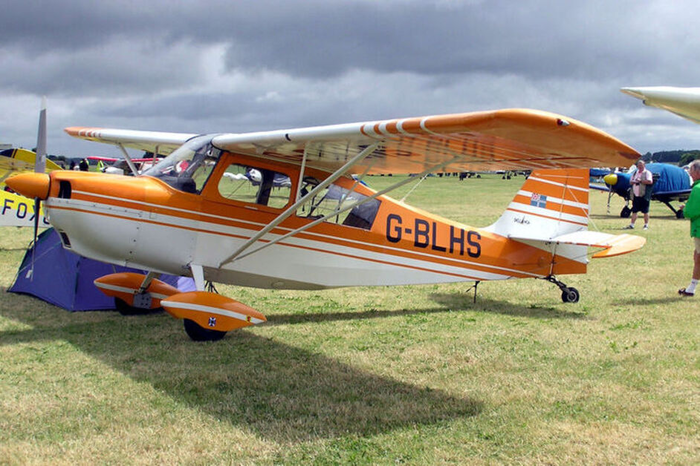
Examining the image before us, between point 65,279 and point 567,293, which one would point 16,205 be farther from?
point 567,293

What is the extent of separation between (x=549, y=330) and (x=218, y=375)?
3.81 metres

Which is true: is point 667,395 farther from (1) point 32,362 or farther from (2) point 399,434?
(1) point 32,362

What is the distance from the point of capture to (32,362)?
5.58 metres

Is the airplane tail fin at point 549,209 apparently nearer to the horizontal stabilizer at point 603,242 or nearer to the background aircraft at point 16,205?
the horizontal stabilizer at point 603,242

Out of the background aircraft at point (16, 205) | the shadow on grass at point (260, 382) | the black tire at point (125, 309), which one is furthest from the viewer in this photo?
the background aircraft at point (16, 205)

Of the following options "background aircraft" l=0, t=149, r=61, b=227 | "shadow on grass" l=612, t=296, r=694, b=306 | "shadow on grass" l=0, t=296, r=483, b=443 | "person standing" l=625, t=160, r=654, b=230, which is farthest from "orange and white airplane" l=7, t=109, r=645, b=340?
"person standing" l=625, t=160, r=654, b=230

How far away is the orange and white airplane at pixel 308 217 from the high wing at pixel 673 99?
1.76m

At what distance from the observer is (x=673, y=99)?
231 cm

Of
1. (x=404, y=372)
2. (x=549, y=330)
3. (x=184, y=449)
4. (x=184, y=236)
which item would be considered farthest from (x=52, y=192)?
(x=549, y=330)

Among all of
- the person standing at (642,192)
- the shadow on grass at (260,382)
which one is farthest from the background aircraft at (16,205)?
the person standing at (642,192)

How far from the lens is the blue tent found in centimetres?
773

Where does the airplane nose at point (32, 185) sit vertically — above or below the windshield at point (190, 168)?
below

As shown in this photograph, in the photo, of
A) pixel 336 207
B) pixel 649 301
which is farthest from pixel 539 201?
pixel 336 207

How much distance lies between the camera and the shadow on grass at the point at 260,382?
4.36 metres
